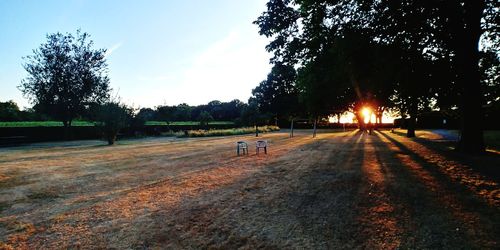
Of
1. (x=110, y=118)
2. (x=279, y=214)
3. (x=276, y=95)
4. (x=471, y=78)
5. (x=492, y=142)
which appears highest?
(x=276, y=95)

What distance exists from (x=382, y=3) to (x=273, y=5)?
4683 millimetres

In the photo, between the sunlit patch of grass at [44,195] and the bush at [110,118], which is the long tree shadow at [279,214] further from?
the bush at [110,118]

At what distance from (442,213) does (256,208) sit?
10.6ft

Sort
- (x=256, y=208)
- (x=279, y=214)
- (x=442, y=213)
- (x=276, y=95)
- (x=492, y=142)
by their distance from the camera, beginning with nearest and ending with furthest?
(x=442, y=213) → (x=279, y=214) → (x=256, y=208) → (x=492, y=142) → (x=276, y=95)

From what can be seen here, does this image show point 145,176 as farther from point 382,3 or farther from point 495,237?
point 382,3

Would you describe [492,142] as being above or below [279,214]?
above

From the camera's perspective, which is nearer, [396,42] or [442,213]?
[442,213]

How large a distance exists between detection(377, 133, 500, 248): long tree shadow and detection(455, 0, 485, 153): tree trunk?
676 centimetres

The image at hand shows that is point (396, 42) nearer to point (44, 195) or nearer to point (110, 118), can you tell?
point (44, 195)

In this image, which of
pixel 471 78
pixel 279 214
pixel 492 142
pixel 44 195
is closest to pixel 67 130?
pixel 44 195

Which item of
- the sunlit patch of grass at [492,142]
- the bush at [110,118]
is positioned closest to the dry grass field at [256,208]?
the sunlit patch of grass at [492,142]

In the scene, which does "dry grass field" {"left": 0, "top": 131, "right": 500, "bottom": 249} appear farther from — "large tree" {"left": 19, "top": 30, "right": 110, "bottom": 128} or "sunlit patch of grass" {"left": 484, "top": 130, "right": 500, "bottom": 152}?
"large tree" {"left": 19, "top": 30, "right": 110, "bottom": 128}

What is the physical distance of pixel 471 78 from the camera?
1301 centimetres

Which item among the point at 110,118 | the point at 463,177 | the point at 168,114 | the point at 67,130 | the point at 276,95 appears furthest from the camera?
the point at 276,95
